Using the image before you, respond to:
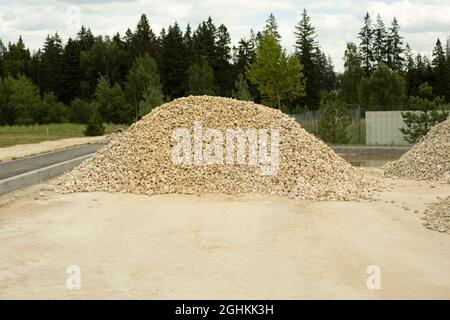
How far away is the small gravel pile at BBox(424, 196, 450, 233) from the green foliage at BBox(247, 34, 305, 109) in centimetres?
3070

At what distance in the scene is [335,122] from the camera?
26172 mm

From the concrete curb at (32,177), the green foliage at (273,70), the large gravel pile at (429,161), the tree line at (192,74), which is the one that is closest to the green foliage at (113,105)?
the tree line at (192,74)

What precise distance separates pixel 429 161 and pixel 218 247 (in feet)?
30.2

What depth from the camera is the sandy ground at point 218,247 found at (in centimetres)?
599

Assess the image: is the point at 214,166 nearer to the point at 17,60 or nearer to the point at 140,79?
the point at 140,79

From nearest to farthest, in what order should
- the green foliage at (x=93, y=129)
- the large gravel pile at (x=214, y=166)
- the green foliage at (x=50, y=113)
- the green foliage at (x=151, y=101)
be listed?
the large gravel pile at (x=214, y=166) → the green foliage at (x=151, y=101) → the green foliage at (x=93, y=129) → the green foliage at (x=50, y=113)

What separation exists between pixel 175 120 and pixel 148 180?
224 centimetres

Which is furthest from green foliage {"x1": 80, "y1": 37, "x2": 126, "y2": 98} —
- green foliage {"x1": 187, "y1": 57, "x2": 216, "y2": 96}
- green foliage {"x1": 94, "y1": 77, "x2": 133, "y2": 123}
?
green foliage {"x1": 187, "y1": 57, "x2": 216, "y2": 96}

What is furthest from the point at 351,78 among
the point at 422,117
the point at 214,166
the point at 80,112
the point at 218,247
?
the point at 218,247

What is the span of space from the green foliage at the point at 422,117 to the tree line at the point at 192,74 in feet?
46.6

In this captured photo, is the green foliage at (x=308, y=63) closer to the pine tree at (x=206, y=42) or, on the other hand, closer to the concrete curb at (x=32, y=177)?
the pine tree at (x=206, y=42)

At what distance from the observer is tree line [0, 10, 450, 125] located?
144ft

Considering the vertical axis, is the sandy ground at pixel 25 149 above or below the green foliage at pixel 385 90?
below

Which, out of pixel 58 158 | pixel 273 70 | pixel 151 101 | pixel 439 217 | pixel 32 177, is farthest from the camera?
pixel 273 70
